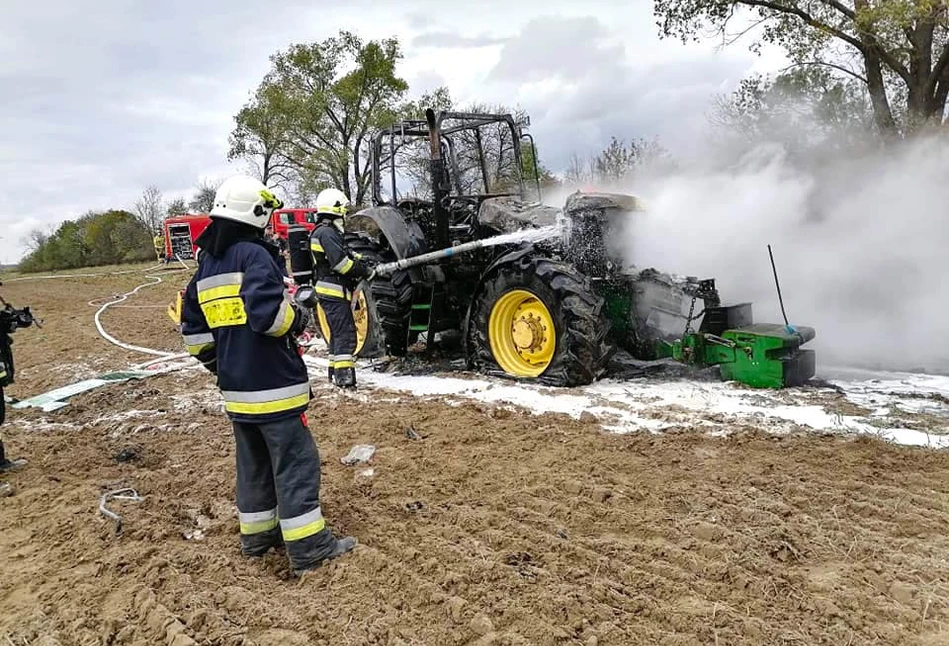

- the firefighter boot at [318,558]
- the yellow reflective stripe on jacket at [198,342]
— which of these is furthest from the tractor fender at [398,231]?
Result: the firefighter boot at [318,558]

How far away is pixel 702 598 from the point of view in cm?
280

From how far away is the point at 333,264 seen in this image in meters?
6.93

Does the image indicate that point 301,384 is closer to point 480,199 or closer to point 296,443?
point 296,443

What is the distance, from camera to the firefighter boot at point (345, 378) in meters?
7.01

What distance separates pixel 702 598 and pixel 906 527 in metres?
1.25

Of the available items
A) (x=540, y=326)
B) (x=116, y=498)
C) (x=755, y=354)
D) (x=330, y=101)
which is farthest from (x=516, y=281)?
(x=330, y=101)

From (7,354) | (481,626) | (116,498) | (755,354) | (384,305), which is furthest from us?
(384,305)

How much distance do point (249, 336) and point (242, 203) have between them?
66 cm

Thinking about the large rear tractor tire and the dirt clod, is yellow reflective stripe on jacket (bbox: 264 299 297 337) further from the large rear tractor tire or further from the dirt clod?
the large rear tractor tire

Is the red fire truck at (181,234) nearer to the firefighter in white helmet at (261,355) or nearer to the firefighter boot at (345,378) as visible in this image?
the firefighter boot at (345,378)

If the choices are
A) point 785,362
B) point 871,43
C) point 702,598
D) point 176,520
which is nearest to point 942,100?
point 871,43

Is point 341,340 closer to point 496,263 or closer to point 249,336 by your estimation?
point 496,263

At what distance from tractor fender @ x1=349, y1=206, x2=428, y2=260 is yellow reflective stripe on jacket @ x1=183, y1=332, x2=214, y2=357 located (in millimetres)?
4075

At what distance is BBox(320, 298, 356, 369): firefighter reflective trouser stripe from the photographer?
706 centimetres
